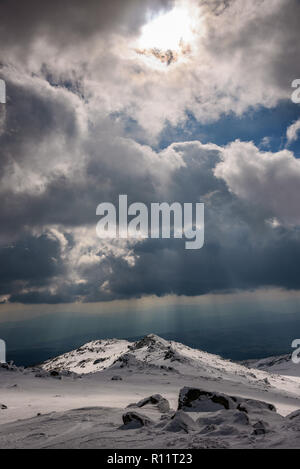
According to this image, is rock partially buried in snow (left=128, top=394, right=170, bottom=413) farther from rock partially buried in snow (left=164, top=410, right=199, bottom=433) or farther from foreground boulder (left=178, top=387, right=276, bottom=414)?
rock partially buried in snow (left=164, top=410, right=199, bottom=433)

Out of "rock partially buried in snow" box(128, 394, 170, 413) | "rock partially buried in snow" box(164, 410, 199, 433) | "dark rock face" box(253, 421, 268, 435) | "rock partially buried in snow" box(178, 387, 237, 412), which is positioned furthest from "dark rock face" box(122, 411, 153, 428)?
"rock partially buried in snow" box(128, 394, 170, 413)

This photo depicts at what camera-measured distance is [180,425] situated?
33.2ft

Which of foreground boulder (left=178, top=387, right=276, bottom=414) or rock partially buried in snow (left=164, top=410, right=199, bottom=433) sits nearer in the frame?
rock partially buried in snow (left=164, top=410, right=199, bottom=433)

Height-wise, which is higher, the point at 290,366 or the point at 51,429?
the point at 51,429

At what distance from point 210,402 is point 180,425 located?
18.2 ft

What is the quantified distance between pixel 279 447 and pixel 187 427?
3.29 metres

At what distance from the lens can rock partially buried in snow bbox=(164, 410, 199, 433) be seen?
999cm

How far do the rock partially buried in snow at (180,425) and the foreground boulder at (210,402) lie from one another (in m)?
4.74

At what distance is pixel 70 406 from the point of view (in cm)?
1900

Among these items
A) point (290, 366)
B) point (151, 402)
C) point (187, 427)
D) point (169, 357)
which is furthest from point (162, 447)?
point (290, 366)

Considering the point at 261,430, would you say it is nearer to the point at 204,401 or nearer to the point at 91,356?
the point at 204,401

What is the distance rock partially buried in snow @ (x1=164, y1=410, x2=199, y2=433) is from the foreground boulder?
474 cm
